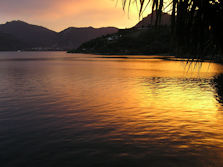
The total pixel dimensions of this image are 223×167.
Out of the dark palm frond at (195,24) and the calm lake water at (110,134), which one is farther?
the calm lake water at (110,134)

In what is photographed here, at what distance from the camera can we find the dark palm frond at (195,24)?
389 centimetres

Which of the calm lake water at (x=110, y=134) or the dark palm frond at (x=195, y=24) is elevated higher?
the dark palm frond at (x=195, y=24)

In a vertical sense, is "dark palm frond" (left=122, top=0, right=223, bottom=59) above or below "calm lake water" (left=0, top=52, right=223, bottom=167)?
above

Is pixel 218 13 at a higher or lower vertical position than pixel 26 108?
higher

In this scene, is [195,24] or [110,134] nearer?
[195,24]

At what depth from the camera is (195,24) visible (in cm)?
412

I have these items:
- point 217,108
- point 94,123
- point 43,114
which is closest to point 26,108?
point 43,114

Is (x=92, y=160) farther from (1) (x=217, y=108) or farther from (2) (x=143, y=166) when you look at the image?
(1) (x=217, y=108)

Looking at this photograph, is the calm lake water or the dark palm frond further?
the calm lake water

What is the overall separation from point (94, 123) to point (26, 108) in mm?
7197

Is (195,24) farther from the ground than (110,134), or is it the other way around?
(195,24)

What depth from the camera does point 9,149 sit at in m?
11.0

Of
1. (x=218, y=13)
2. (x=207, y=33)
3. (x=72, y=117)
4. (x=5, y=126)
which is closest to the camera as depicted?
(x=218, y=13)

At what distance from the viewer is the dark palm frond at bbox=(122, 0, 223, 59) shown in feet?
12.8
